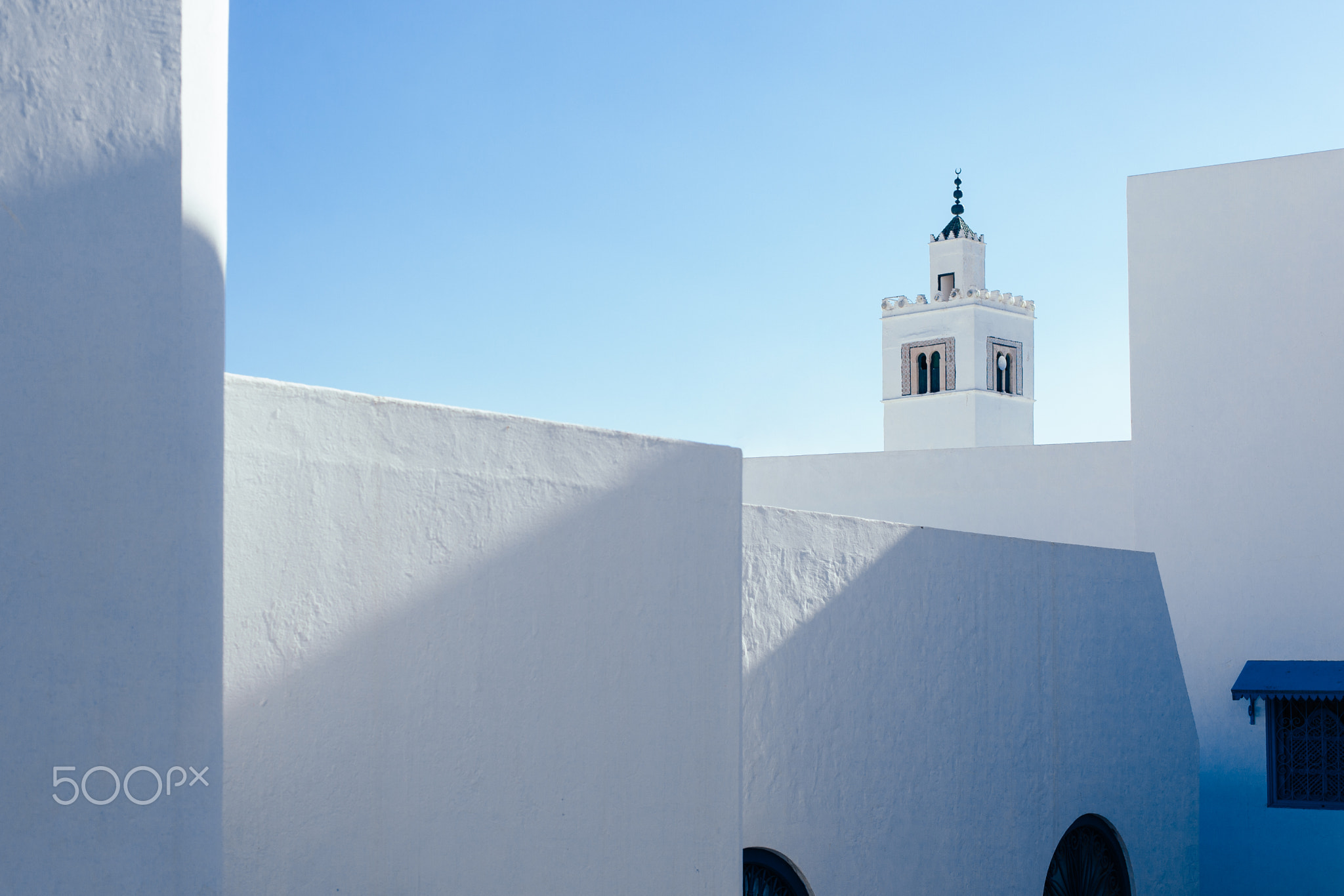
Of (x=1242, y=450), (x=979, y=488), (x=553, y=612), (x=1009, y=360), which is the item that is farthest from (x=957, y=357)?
(x=553, y=612)

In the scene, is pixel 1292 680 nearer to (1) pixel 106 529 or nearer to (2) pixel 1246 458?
(2) pixel 1246 458

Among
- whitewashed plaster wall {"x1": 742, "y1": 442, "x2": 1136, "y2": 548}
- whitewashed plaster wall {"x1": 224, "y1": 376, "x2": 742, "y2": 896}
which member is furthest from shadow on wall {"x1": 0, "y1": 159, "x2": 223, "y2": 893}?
whitewashed plaster wall {"x1": 742, "y1": 442, "x2": 1136, "y2": 548}

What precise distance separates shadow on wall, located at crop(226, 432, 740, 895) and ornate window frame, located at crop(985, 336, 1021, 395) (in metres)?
27.8

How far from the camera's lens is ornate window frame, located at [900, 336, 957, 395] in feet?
106

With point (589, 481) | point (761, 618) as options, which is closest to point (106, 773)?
point (589, 481)

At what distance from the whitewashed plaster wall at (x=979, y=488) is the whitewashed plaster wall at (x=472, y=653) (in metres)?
7.51

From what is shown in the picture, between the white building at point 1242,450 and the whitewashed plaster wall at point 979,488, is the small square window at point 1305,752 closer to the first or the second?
the white building at point 1242,450

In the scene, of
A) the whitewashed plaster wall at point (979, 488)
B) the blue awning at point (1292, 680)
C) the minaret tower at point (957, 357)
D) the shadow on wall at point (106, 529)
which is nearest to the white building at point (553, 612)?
the shadow on wall at point (106, 529)

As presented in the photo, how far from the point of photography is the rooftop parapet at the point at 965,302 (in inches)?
1282

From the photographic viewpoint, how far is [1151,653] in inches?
384

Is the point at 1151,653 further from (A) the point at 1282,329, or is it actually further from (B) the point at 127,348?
(B) the point at 127,348

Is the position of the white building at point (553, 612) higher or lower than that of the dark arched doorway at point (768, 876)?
higher

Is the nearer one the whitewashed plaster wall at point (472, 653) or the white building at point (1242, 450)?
the whitewashed plaster wall at point (472, 653)

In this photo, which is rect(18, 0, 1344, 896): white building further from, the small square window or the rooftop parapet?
the rooftop parapet
